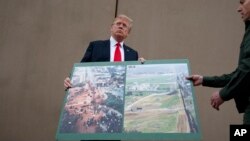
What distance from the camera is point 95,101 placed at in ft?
5.18

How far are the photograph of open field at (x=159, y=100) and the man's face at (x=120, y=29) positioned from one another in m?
0.35

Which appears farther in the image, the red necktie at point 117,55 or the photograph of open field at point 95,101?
the red necktie at point 117,55

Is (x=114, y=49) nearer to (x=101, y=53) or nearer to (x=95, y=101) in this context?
(x=101, y=53)

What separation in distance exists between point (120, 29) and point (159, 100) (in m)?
0.68

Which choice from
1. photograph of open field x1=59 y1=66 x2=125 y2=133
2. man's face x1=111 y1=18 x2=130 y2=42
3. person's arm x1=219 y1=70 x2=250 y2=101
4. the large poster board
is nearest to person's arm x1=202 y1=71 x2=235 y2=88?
the large poster board

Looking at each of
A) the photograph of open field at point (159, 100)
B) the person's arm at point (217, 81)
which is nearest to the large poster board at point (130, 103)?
the photograph of open field at point (159, 100)

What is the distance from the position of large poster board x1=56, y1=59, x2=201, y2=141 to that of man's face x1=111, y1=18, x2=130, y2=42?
12.1 inches

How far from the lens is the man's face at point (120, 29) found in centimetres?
201

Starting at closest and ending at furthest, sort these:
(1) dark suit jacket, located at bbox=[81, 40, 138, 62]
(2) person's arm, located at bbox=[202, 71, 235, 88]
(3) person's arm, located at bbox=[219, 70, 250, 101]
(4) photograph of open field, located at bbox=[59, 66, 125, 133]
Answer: (3) person's arm, located at bbox=[219, 70, 250, 101]
(4) photograph of open field, located at bbox=[59, 66, 125, 133]
(2) person's arm, located at bbox=[202, 71, 235, 88]
(1) dark suit jacket, located at bbox=[81, 40, 138, 62]

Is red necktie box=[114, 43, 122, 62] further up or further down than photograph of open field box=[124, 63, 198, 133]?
further up

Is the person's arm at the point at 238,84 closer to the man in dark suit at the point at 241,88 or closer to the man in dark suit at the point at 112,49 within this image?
the man in dark suit at the point at 241,88

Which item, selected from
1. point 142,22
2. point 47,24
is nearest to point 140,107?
point 142,22

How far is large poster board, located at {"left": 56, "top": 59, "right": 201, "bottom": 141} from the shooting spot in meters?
1.40

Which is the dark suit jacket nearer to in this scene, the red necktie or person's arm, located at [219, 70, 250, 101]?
the red necktie
